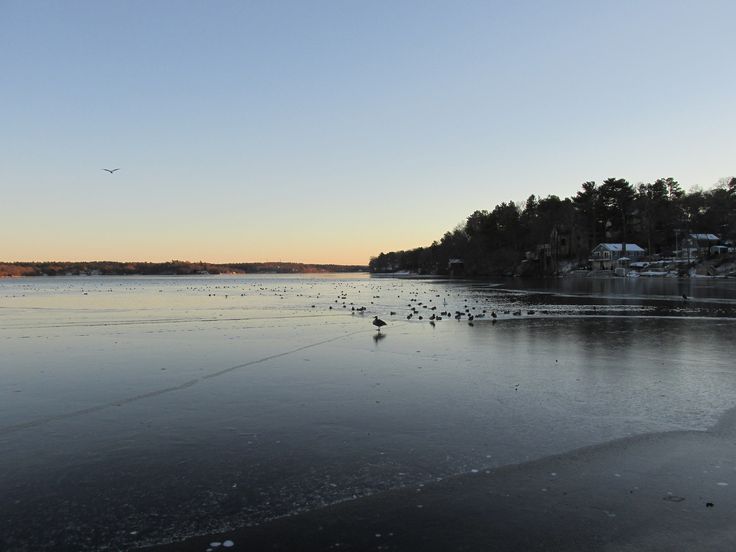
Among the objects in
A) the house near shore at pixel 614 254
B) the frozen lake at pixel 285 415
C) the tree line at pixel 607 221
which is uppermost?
the tree line at pixel 607 221

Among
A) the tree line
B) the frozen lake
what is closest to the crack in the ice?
the frozen lake

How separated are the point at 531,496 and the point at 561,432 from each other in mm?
2579

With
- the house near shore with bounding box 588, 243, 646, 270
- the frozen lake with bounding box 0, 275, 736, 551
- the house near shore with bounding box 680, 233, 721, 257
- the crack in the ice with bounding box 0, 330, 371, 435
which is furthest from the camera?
the house near shore with bounding box 588, 243, 646, 270

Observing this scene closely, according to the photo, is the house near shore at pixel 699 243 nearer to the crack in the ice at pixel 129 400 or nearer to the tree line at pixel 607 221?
the tree line at pixel 607 221

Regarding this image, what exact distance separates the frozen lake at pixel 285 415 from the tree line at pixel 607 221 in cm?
9446

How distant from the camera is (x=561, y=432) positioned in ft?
26.6

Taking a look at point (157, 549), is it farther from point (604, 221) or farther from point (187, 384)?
point (604, 221)

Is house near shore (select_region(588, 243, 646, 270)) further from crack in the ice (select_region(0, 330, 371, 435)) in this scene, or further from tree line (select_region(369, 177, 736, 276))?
crack in the ice (select_region(0, 330, 371, 435))

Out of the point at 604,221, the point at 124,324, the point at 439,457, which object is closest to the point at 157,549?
the point at 439,457

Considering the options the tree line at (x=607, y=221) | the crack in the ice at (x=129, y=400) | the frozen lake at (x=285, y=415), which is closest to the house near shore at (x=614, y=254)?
the tree line at (x=607, y=221)

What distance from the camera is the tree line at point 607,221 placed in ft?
330

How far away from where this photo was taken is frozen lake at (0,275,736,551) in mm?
5762

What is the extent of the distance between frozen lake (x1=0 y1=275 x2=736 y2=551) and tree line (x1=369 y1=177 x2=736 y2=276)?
94458mm

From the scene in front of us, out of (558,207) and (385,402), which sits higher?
(558,207)
